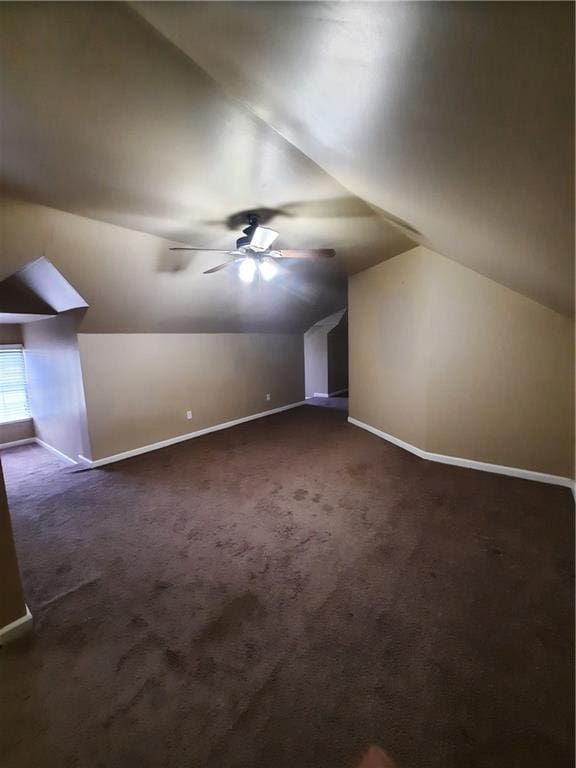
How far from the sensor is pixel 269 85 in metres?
1.16

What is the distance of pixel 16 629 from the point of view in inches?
63.5

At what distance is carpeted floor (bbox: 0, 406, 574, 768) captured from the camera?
118 centimetres

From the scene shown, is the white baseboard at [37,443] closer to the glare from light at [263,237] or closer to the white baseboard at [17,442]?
the white baseboard at [17,442]

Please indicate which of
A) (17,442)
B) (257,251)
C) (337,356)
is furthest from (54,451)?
(337,356)

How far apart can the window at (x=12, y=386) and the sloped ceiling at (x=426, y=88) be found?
5638mm

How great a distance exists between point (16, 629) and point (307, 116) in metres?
2.78

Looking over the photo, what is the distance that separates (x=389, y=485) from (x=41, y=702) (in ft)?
9.07

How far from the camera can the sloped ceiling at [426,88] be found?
0.67m

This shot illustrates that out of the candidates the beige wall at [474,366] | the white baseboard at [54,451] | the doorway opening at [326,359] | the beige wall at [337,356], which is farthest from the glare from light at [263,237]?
the beige wall at [337,356]

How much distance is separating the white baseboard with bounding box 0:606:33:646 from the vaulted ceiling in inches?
93.6

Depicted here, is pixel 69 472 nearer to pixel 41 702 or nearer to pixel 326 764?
pixel 41 702

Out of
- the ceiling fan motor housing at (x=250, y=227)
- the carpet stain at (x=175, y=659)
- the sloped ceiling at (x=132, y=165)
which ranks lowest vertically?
the carpet stain at (x=175, y=659)

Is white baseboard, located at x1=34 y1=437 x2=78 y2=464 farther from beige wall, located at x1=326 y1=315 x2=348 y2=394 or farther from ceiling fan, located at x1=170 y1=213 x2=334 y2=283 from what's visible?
beige wall, located at x1=326 y1=315 x2=348 y2=394

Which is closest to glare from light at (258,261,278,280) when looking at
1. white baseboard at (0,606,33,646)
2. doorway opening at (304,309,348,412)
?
white baseboard at (0,606,33,646)
